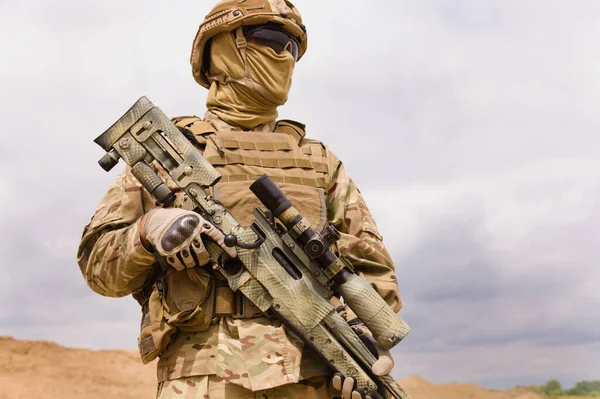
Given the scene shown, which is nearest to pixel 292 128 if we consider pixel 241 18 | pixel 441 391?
pixel 241 18

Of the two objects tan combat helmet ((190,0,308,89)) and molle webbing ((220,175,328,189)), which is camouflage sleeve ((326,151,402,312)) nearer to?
molle webbing ((220,175,328,189))

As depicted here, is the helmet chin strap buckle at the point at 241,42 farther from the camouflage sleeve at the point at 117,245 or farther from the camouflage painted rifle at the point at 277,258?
the camouflage sleeve at the point at 117,245

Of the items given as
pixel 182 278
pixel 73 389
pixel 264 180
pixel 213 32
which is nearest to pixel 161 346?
pixel 182 278

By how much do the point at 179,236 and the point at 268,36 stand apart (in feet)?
4.47

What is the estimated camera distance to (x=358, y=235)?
423cm

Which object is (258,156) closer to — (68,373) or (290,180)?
(290,180)

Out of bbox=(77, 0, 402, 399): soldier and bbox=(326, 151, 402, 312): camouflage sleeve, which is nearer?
bbox=(77, 0, 402, 399): soldier

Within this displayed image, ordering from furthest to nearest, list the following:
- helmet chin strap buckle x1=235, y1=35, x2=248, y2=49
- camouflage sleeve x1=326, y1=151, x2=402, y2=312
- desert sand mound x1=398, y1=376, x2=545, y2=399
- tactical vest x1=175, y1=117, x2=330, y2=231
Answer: desert sand mound x1=398, y1=376, x2=545, y2=399 → helmet chin strap buckle x1=235, y1=35, x2=248, y2=49 → camouflage sleeve x1=326, y1=151, x2=402, y2=312 → tactical vest x1=175, y1=117, x2=330, y2=231

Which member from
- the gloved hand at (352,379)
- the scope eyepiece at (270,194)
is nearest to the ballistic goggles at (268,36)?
the scope eyepiece at (270,194)

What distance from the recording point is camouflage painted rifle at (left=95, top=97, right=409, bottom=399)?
366 cm

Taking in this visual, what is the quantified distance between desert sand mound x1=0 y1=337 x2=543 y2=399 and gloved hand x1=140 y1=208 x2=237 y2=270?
1071cm

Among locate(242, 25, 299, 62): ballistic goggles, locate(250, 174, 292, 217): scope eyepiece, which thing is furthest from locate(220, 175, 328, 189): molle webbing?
locate(242, 25, 299, 62): ballistic goggles

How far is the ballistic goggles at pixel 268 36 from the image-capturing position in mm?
4203

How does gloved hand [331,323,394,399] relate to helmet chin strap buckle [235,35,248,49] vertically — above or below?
below
